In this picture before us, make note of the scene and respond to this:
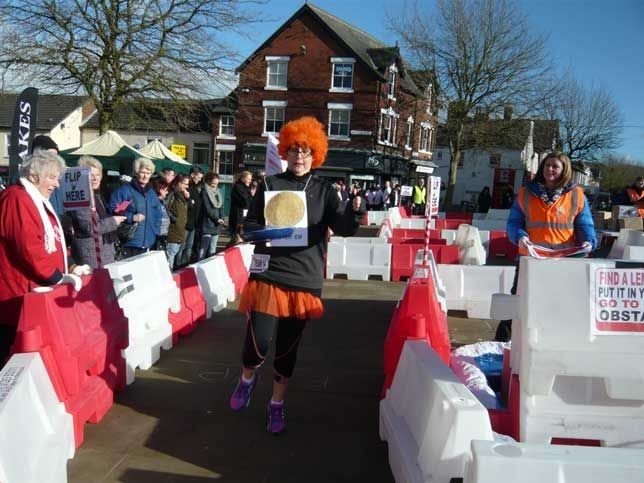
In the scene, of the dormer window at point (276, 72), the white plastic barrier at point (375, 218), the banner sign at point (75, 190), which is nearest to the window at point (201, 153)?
the dormer window at point (276, 72)

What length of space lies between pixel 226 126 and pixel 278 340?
114ft

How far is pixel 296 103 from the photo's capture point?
119ft

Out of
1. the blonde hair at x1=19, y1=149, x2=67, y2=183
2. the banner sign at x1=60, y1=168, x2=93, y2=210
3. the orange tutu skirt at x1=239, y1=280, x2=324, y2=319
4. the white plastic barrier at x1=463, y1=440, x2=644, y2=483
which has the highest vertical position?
the blonde hair at x1=19, y1=149, x2=67, y2=183

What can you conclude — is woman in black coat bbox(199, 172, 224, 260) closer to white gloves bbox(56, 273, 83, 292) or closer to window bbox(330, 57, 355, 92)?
white gloves bbox(56, 273, 83, 292)

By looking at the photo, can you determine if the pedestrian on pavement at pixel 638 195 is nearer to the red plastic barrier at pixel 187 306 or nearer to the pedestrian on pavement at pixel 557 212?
the pedestrian on pavement at pixel 557 212

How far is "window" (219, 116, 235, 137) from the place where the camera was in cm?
3744

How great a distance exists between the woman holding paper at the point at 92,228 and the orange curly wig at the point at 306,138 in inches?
78.1

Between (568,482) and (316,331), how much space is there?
183 inches

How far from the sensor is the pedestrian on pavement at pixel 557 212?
4.89 metres

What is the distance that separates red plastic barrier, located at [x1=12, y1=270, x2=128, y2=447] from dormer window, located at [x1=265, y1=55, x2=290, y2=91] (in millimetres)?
33320

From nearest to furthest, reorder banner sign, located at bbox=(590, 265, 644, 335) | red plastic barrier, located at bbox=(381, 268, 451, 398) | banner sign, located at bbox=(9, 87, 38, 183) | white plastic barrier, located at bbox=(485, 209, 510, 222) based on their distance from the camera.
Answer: banner sign, located at bbox=(590, 265, 644, 335) < red plastic barrier, located at bbox=(381, 268, 451, 398) < banner sign, located at bbox=(9, 87, 38, 183) < white plastic barrier, located at bbox=(485, 209, 510, 222)

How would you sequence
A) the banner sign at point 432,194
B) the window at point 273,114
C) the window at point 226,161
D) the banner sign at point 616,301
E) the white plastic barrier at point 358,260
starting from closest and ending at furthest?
the banner sign at point 616,301 → the banner sign at point 432,194 → the white plastic barrier at point 358,260 → the window at point 273,114 → the window at point 226,161

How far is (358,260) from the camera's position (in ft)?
35.6

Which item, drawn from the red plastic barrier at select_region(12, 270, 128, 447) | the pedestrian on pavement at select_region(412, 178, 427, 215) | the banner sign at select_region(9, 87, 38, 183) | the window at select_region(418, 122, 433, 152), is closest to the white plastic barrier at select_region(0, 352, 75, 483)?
the red plastic barrier at select_region(12, 270, 128, 447)
